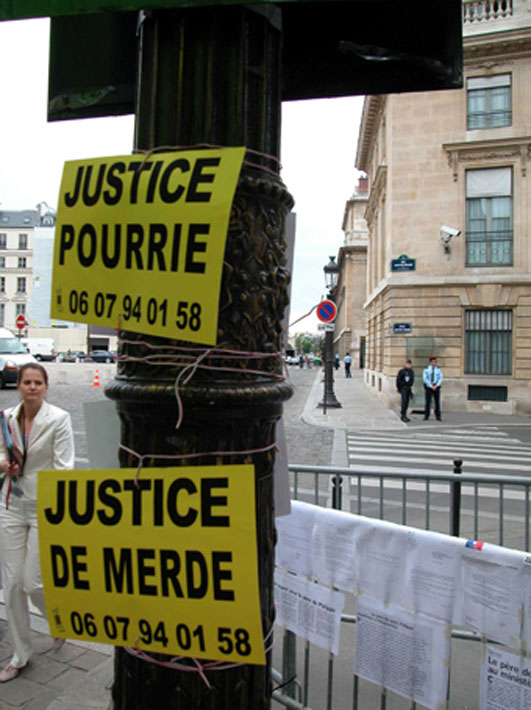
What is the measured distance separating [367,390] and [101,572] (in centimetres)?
2933

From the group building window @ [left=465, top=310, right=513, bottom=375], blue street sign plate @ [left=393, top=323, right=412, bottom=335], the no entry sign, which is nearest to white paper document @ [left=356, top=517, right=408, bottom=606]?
the no entry sign

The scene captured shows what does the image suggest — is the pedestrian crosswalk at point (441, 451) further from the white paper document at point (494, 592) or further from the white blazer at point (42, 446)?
the white paper document at point (494, 592)

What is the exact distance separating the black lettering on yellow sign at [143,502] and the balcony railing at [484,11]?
2268 centimetres

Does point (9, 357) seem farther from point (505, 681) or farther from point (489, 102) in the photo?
point (505, 681)

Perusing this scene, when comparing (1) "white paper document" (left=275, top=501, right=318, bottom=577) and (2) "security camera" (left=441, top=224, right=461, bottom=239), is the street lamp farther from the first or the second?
(1) "white paper document" (left=275, top=501, right=318, bottom=577)

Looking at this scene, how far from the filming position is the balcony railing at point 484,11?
19750 millimetres

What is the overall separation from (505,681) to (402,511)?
3.64 m

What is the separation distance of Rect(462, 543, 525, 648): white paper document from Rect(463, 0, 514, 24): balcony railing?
21.8 metres

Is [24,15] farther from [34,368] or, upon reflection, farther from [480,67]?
[480,67]

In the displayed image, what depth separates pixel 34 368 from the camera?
3943mm

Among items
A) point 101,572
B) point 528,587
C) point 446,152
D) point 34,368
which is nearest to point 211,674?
point 101,572

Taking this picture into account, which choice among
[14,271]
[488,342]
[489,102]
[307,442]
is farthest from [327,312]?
[14,271]

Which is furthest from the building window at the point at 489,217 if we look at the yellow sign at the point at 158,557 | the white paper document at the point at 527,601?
the yellow sign at the point at 158,557

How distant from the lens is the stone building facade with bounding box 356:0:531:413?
19688mm
